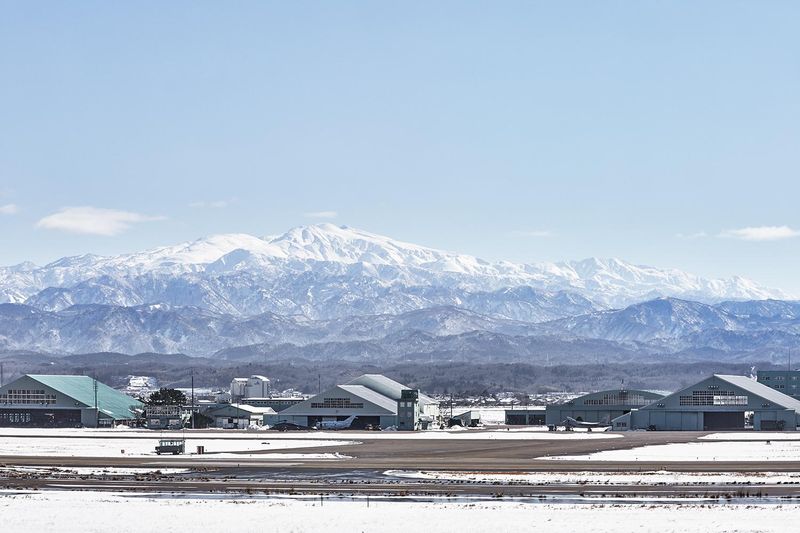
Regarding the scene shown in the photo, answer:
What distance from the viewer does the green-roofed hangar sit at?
577ft

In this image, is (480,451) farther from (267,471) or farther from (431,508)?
(431,508)

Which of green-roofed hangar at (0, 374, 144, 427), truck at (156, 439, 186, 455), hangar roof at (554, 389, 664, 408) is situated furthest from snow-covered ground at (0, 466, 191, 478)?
hangar roof at (554, 389, 664, 408)

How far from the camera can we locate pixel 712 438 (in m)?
126

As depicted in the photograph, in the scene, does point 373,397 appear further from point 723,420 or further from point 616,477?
point 616,477

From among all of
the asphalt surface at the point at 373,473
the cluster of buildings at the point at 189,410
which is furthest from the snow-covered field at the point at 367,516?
the cluster of buildings at the point at 189,410

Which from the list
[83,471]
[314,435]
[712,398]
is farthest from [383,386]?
[83,471]

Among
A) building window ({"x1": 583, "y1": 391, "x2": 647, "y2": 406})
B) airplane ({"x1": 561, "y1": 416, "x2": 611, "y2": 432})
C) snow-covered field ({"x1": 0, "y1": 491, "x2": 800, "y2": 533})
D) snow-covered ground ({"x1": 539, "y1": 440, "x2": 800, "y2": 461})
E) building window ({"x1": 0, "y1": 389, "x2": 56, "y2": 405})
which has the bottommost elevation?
airplane ({"x1": 561, "y1": 416, "x2": 611, "y2": 432})

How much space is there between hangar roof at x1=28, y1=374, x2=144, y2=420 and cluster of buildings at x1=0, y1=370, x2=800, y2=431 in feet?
0.64

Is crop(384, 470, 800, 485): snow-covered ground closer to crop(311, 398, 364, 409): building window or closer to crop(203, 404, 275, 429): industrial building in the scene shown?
crop(311, 398, 364, 409): building window

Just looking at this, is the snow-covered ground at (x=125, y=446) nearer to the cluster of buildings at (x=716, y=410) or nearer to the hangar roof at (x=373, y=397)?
the hangar roof at (x=373, y=397)

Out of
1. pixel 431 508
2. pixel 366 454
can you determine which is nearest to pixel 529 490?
pixel 431 508

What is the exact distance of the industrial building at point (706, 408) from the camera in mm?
163500

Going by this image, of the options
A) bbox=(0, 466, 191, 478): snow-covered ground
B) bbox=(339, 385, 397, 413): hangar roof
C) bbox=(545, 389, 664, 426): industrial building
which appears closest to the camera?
bbox=(0, 466, 191, 478): snow-covered ground

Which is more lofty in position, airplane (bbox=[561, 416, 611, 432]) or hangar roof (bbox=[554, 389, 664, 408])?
hangar roof (bbox=[554, 389, 664, 408])
